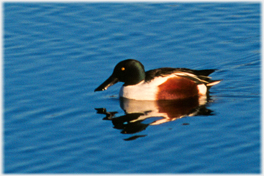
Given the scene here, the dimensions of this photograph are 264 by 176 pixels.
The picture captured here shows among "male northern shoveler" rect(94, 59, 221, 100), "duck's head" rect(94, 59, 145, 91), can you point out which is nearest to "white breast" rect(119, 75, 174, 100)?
"male northern shoveler" rect(94, 59, 221, 100)

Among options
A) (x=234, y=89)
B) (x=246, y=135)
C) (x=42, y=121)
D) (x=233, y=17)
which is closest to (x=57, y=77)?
(x=42, y=121)

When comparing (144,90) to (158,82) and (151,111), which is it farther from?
(151,111)

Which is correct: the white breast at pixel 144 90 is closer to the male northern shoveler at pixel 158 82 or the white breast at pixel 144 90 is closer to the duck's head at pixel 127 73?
the male northern shoveler at pixel 158 82

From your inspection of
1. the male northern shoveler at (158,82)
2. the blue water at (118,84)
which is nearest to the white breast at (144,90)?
the male northern shoveler at (158,82)

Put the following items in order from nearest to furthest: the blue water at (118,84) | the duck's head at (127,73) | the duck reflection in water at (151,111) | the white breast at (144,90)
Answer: the blue water at (118,84) → the duck reflection in water at (151,111) → the white breast at (144,90) → the duck's head at (127,73)

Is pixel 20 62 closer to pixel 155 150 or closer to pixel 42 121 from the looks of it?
pixel 42 121

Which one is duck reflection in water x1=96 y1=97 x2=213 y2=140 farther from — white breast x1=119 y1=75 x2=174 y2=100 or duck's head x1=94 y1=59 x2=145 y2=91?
duck's head x1=94 y1=59 x2=145 y2=91

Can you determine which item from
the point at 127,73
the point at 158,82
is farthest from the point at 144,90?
the point at 127,73
